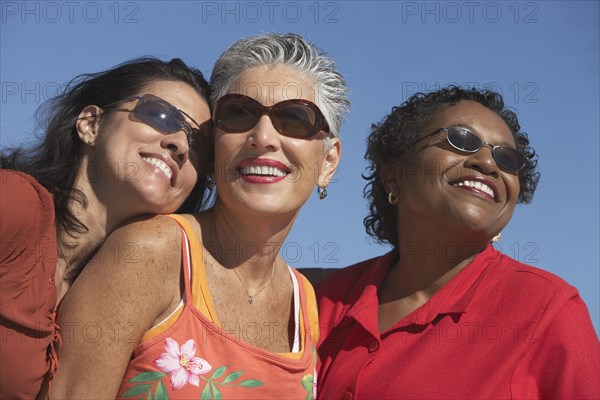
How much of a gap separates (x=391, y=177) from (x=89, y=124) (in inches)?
81.4

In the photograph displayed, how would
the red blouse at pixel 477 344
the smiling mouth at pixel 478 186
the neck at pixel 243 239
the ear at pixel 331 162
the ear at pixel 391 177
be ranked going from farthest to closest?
the ear at pixel 391 177 → the ear at pixel 331 162 → the smiling mouth at pixel 478 186 → the neck at pixel 243 239 → the red blouse at pixel 477 344

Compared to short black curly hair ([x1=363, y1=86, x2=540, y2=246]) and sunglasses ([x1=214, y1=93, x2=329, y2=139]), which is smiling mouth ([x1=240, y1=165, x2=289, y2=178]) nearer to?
sunglasses ([x1=214, y1=93, x2=329, y2=139])

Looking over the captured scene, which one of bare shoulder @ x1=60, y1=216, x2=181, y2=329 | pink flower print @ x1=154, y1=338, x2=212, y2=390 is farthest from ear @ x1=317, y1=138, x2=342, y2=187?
pink flower print @ x1=154, y1=338, x2=212, y2=390

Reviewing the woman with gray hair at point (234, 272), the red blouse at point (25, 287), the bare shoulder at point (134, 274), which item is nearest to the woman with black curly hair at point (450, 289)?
the woman with gray hair at point (234, 272)

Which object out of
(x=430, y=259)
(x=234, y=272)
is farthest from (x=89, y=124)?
(x=430, y=259)

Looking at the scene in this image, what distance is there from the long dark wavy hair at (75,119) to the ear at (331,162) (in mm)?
705

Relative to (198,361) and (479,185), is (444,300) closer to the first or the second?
(479,185)

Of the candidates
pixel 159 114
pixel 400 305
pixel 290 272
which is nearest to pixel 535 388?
pixel 400 305

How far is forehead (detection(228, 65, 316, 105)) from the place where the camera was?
13.1 ft

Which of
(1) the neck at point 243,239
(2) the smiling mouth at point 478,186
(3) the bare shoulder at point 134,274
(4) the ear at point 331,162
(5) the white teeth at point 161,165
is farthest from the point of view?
(4) the ear at point 331,162

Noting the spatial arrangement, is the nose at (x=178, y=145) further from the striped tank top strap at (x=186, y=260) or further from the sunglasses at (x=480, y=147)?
the sunglasses at (x=480, y=147)

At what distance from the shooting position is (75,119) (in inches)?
157

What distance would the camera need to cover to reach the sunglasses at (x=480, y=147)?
436 cm

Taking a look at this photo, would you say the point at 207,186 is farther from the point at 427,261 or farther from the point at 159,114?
the point at 427,261
